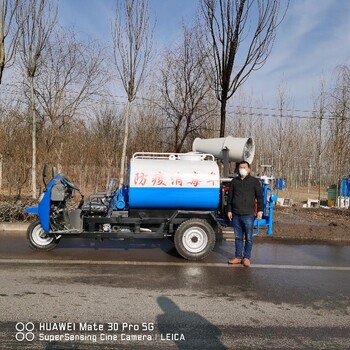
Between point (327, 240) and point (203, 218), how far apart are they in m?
4.27

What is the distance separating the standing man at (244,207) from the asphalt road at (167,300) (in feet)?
1.09

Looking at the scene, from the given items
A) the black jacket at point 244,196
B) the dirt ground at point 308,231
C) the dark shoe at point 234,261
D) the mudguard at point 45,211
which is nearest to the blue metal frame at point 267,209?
the black jacket at point 244,196

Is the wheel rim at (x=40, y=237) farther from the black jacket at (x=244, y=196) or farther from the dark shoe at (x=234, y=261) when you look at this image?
the black jacket at (x=244, y=196)

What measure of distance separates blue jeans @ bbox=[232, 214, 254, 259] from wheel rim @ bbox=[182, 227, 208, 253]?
1.97 feet

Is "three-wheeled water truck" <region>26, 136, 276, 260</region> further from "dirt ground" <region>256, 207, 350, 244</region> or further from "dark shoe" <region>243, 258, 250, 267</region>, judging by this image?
"dirt ground" <region>256, 207, 350, 244</region>

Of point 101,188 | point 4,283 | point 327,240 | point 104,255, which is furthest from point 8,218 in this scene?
point 101,188

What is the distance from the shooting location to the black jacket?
23.7 feet

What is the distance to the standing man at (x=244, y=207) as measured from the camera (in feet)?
23.7

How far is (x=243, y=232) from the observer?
7398 millimetres

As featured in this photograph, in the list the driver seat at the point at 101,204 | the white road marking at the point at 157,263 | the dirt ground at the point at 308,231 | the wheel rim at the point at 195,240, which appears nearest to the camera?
the white road marking at the point at 157,263

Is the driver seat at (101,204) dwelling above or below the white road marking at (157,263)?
above

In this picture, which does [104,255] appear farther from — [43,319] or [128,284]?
[43,319]

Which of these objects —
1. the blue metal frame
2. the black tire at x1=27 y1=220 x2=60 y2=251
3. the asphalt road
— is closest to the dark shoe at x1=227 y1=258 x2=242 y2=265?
the asphalt road

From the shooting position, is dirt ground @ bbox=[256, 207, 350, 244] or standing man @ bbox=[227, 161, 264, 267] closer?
standing man @ bbox=[227, 161, 264, 267]
